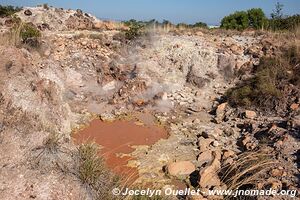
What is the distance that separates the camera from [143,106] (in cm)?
1007

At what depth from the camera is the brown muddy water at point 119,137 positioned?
7.26m

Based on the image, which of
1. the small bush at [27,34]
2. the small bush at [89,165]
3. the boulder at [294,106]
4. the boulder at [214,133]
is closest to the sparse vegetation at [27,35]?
the small bush at [27,34]

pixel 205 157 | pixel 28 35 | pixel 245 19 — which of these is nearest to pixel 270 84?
pixel 205 157

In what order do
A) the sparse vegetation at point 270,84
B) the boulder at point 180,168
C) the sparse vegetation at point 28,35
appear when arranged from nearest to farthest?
the boulder at point 180,168 → the sparse vegetation at point 270,84 → the sparse vegetation at point 28,35

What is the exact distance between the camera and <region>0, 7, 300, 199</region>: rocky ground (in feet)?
18.2

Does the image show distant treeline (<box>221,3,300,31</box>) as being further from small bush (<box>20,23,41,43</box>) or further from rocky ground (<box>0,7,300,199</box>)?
small bush (<box>20,23,41,43</box>)

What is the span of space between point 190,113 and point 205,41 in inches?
144

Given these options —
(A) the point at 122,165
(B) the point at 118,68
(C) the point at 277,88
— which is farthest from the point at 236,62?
(A) the point at 122,165

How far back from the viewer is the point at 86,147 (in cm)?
592

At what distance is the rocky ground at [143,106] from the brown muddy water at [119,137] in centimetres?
25

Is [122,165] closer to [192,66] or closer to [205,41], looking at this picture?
[192,66]

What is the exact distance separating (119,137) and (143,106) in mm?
→ 1891

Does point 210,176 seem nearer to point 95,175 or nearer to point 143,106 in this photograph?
point 95,175

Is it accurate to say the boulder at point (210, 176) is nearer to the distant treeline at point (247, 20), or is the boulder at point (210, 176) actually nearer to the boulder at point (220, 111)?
the boulder at point (220, 111)
